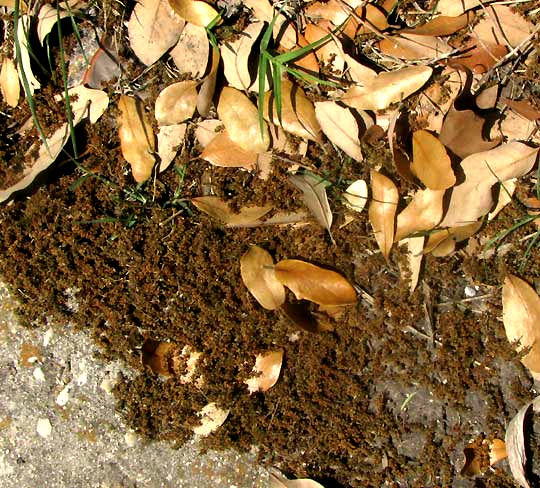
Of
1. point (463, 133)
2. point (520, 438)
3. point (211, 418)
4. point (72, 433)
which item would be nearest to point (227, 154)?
point (463, 133)

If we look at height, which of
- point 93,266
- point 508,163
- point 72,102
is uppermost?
point 72,102

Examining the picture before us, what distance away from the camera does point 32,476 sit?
7.61 feet

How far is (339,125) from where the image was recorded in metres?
2.22

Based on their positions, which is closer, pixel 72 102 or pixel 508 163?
pixel 508 163

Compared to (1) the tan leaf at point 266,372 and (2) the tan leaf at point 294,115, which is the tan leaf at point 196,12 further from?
(1) the tan leaf at point 266,372

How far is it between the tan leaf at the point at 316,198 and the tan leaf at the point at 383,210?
14 cm

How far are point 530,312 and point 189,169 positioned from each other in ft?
4.06

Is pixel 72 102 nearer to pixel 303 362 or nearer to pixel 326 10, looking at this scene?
pixel 326 10

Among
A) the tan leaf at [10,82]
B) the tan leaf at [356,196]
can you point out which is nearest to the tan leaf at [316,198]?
the tan leaf at [356,196]

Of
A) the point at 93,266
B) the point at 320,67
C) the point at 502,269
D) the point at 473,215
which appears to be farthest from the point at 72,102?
the point at 502,269

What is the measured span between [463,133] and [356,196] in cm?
40

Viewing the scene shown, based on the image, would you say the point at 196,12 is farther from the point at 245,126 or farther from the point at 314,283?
the point at 314,283

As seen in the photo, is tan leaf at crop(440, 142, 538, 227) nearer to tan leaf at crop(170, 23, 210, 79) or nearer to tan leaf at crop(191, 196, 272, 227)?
tan leaf at crop(191, 196, 272, 227)

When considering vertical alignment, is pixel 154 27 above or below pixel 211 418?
above
